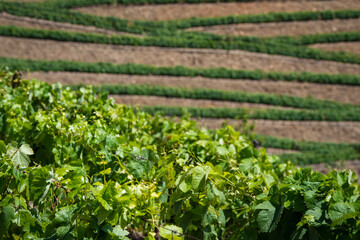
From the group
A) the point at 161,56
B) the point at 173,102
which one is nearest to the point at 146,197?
the point at 173,102

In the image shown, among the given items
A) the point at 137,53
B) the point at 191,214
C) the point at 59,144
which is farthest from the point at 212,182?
the point at 137,53

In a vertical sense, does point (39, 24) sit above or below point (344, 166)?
above

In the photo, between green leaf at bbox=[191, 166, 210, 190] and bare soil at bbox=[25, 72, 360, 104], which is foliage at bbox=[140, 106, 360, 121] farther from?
green leaf at bbox=[191, 166, 210, 190]

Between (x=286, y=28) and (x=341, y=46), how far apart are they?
6.32 feet

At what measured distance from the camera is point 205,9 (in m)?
13.6

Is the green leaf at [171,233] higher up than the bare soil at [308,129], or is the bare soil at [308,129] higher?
the green leaf at [171,233]

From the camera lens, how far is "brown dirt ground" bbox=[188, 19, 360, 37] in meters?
13.1

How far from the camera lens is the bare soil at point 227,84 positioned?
1039 centimetres

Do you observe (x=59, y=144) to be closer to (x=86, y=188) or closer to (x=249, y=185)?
(x=86, y=188)

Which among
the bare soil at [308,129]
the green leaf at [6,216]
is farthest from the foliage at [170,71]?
the green leaf at [6,216]

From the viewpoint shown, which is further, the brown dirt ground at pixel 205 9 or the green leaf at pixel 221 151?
the brown dirt ground at pixel 205 9

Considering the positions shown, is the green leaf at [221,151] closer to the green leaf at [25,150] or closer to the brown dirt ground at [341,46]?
the green leaf at [25,150]

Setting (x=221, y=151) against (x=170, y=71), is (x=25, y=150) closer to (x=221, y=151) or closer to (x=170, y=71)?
(x=221, y=151)

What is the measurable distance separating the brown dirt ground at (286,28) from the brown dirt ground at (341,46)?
1.99 ft
